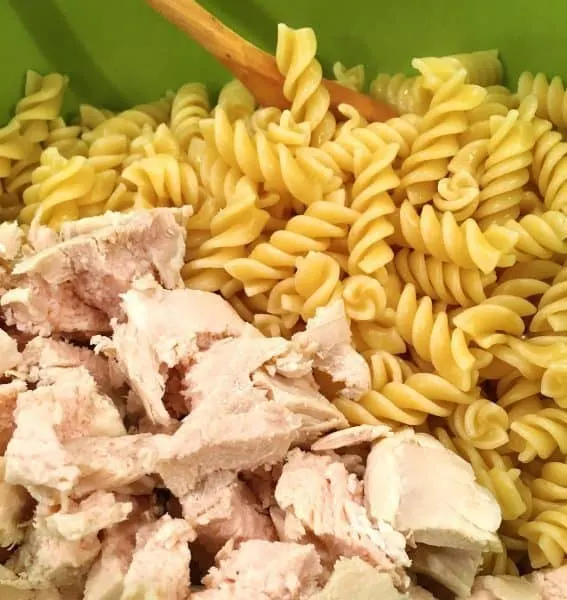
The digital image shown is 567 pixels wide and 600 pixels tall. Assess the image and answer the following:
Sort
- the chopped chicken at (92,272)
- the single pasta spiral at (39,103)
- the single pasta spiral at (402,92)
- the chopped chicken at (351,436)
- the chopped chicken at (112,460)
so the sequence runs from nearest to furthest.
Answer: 1. the chopped chicken at (112,460)
2. the chopped chicken at (351,436)
3. the chopped chicken at (92,272)
4. the single pasta spiral at (402,92)
5. the single pasta spiral at (39,103)

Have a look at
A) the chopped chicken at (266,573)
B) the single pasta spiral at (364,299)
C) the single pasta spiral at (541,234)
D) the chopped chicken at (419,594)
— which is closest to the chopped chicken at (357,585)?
the chopped chicken at (266,573)

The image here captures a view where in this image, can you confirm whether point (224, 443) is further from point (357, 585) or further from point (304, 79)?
point (304, 79)

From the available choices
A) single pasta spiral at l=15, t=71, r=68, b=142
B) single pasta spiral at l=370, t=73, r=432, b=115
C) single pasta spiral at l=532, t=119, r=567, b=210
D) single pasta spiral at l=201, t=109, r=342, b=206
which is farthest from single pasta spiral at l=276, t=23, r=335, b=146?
single pasta spiral at l=15, t=71, r=68, b=142

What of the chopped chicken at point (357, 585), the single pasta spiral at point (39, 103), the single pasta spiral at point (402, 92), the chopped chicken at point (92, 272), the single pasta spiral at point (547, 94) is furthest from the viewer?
the single pasta spiral at point (39, 103)

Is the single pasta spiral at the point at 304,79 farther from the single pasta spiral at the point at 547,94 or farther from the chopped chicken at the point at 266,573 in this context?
the chopped chicken at the point at 266,573

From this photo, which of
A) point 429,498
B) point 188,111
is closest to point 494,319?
point 429,498

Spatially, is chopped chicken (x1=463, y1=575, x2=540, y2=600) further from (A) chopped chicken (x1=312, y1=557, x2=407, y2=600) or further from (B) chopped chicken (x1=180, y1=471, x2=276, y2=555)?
(B) chopped chicken (x1=180, y1=471, x2=276, y2=555)

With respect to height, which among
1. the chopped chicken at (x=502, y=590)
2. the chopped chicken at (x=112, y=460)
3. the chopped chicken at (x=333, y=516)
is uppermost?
the chopped chicken at (x=112, y=460)
